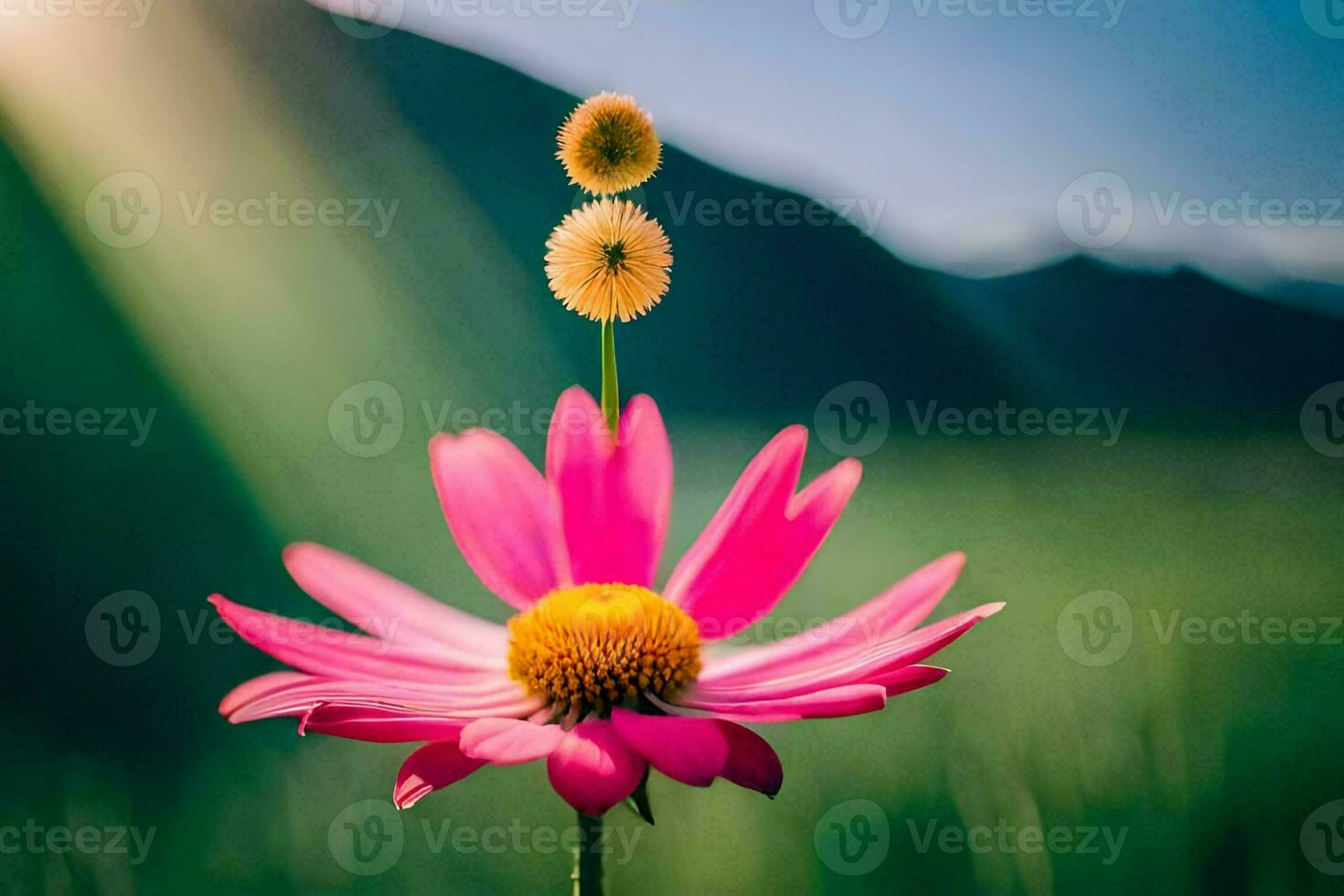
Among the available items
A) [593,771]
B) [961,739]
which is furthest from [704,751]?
[961,739]

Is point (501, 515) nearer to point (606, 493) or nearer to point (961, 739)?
point (606, 493)

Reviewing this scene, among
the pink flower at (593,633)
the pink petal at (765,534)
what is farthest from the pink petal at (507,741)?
the pink petal at (765,534)

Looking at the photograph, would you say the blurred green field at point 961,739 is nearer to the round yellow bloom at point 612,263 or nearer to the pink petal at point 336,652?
the pink petal at point 336,652

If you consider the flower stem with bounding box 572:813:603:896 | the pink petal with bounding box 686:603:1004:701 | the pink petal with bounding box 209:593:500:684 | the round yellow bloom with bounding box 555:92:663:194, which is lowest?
the flower stem with bounding box 572:813:603:896

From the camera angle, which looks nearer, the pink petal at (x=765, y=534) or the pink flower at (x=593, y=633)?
the pink flower at (x=593, y=633)

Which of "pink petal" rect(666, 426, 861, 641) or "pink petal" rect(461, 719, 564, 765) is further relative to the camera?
"pink petal" rect(666, 426, 861, 641)

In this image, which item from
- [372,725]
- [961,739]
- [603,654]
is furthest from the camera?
[961,739]

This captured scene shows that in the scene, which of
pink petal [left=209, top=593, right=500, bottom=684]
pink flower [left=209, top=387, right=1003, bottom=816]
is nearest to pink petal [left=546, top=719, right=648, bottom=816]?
pink flower [left=209, top=387, right=1003, bottom=816]

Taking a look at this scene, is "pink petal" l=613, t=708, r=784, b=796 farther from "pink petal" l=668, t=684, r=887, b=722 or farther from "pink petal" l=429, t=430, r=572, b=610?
"pink petal" l=429, t=430, r=572, b=610
